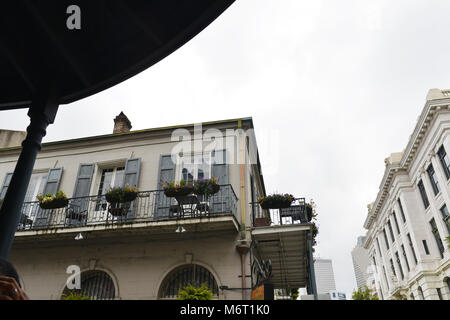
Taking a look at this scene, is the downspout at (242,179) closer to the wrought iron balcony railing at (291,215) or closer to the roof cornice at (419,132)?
the wrought iron balcony railing at (291,215)

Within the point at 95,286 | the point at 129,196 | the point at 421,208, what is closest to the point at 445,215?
the point at 421,208

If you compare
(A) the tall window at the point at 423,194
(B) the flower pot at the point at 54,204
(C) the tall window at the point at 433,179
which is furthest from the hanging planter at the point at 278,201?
(A) the tall window at the point at 423,194

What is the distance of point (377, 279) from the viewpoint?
157 ft

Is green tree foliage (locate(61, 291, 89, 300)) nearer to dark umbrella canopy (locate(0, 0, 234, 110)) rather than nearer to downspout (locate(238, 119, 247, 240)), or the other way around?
downspout (locate(238, 119, 247, 240))

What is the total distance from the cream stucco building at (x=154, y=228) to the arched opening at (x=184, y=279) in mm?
31

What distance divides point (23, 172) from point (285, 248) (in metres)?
10.1

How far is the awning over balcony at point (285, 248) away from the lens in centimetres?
1033

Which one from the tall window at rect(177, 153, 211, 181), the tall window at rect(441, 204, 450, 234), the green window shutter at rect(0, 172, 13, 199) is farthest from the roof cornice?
the green window shutter at rect(0, 172, 13, 199)

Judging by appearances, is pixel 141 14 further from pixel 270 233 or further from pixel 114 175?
pixel 114 175

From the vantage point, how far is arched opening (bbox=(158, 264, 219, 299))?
10156 mm

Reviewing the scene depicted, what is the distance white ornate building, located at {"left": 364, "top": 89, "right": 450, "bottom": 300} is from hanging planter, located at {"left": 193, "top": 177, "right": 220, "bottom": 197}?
69.7 ft

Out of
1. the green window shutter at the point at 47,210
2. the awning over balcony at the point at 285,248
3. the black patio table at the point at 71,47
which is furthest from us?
the green window shutter at the point at 47,210

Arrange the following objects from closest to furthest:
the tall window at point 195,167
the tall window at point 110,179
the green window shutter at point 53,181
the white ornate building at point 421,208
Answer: the tall window at point 195,167
the tall window at point 110,179
the green window shutter at point 53,181
the white ornate building at point 421,208
